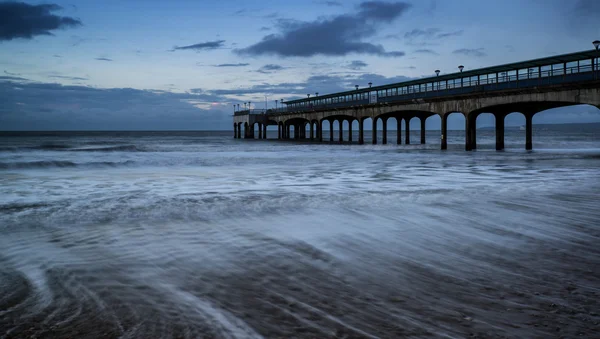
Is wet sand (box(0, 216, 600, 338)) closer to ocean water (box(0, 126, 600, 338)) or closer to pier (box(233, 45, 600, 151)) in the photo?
ocean water (box(0, 126, 600, 338))

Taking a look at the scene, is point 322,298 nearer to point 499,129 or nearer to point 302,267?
point 302,267

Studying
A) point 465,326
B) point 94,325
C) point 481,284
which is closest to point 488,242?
point 481,284

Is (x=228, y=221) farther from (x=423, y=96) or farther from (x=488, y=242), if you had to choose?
(x=423, y=96)

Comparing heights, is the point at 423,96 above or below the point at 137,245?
above

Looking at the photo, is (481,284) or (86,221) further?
(86,221)

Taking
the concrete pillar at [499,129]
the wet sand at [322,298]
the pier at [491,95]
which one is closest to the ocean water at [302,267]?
the wet sand at [322,298]

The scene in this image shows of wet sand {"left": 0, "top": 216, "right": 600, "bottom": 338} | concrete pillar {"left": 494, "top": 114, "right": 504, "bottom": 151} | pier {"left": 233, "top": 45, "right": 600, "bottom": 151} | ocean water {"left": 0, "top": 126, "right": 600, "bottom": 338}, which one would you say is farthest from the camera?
concrete pillar {"left": 494, "top": 114, "right": 504, "bottom": 151}

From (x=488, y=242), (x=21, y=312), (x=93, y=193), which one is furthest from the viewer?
(x=93, y=193)

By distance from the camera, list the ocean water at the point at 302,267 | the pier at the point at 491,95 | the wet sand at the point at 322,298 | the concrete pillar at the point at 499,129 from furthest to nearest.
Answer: the concrete pillar at the point at 499,129, the pier at the point at 491,95, the ocean water at the point at 302,267, the wet sand at the point at 322,298

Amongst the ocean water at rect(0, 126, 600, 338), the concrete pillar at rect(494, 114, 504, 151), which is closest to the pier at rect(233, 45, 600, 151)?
the concrete pillar at rect(494, 114, 504, 151)

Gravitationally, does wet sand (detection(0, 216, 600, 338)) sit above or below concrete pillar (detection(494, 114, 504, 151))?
below

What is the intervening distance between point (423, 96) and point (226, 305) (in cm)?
5111

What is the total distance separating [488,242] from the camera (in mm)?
8883

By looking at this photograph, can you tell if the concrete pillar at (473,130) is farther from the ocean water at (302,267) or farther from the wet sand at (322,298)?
the wet sand at (322,298)
